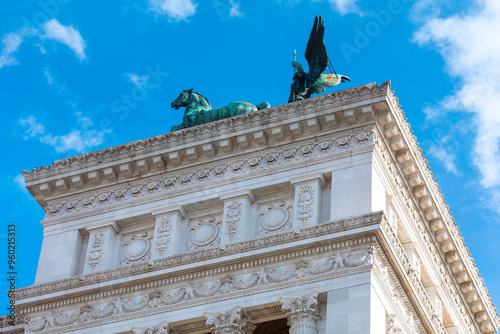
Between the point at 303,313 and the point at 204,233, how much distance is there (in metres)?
5.22

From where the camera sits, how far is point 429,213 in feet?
144

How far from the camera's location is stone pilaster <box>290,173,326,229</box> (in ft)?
129

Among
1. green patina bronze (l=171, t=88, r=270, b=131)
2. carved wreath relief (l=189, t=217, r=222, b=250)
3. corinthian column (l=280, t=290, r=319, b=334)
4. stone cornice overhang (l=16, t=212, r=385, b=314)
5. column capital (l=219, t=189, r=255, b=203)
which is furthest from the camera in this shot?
green patina bronze (l=171, t=88, r=270, b=131)

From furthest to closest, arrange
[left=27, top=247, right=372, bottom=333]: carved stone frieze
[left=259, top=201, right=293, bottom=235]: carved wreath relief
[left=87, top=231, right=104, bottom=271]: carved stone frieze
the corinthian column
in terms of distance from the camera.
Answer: [left=87, top=231, right=104, bottom=271]: carved stone frieze < [left=259, top=201, right=293, bottom=235]: carved wreath relief < [left=27, top=247, right=372, bottom=333]: carved stone frieze < the corinthian column

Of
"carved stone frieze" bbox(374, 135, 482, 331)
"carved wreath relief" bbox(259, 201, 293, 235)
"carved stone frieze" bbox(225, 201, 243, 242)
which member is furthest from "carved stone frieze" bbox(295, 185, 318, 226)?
"carved stone frieze" bbox(374, 135, 482, 331)

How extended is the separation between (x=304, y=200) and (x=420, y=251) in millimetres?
4938

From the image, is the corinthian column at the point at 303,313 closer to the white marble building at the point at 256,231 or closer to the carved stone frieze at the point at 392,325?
the white marble building at the point at 256,231

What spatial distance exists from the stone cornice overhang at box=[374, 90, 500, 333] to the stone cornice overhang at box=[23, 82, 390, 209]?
3.55 ft

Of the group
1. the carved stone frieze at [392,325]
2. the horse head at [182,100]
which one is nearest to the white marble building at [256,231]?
the carved stone frieze at [392,325]

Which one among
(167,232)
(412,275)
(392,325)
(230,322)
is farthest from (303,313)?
(167,232)

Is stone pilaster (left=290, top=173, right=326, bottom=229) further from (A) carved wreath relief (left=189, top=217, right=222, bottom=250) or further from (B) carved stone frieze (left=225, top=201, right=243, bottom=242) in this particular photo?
(A) carved wreath relief (left=189, top=217, right=222, bottom=250)

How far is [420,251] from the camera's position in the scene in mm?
42656

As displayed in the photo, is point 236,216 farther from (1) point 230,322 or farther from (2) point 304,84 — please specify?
(2) point 304,84

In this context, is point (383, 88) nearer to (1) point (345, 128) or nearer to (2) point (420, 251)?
(1) point (345, 128)
